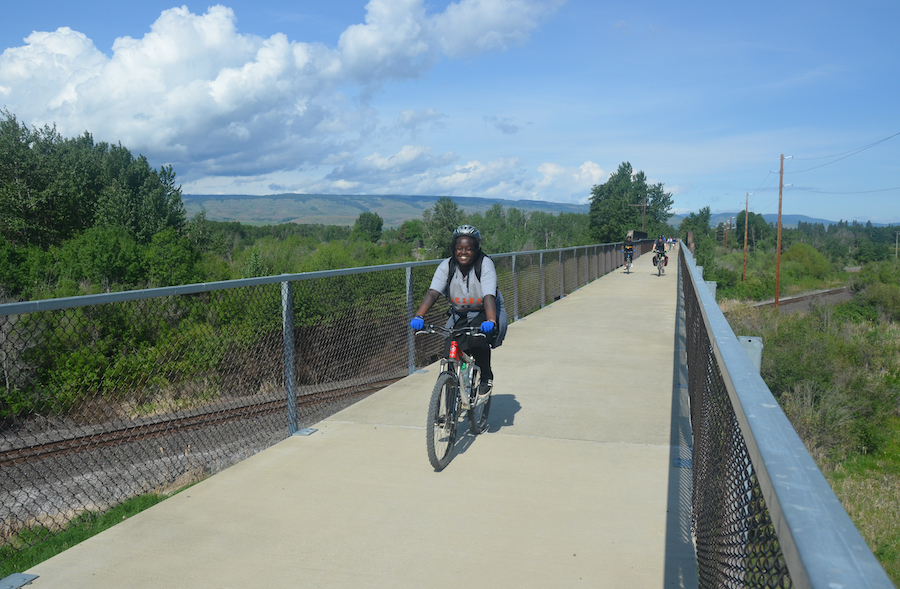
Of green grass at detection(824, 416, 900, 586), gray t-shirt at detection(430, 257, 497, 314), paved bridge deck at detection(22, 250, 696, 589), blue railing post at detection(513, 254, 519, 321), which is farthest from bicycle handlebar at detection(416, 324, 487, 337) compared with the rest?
green grass at detection(824, 416, 900, 586)

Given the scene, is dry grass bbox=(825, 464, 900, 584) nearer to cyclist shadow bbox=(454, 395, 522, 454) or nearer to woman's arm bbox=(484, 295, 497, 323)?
cyclist shadow bbox=(454, 395, 522, 454)

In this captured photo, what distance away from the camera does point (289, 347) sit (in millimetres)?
5859

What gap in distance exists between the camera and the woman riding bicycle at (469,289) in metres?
5.24

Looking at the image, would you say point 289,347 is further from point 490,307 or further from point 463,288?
point 490,307

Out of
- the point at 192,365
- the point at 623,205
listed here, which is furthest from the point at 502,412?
the point at 623,205

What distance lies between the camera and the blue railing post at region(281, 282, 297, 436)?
5.80 metres

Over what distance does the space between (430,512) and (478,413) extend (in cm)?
177

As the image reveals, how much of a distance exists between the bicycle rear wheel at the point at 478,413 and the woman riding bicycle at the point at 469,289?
243 millimetres

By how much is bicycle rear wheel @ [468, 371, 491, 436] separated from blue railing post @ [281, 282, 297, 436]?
158cm

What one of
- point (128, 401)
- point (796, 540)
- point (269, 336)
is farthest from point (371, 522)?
point (128, 401)

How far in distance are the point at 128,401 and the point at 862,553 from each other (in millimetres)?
7827

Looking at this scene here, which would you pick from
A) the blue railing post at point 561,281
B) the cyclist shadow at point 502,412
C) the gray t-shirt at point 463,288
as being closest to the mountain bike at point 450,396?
the gray t-shirt at point 463,288

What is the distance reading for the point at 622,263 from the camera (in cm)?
3675

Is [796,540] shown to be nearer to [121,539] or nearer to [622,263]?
[121,539]
